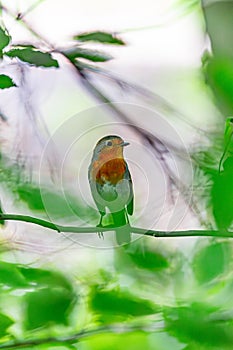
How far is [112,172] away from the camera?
1.59 feet

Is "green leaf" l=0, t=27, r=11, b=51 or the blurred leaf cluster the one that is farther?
"green leaf" l=0, t=27, r=11, b=51

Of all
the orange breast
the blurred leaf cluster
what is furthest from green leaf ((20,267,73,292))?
the orange breast

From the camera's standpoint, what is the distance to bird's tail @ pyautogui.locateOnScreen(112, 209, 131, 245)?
36 cm

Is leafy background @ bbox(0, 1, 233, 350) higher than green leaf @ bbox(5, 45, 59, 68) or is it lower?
lower

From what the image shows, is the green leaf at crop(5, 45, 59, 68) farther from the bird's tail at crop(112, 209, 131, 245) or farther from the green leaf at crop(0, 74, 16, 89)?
the bird's tail at crop(112, 209, 131, 245)

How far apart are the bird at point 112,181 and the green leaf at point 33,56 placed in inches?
2.9

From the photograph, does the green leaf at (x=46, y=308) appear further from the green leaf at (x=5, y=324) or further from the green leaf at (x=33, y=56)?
the green leaf at (x=33, y=56)

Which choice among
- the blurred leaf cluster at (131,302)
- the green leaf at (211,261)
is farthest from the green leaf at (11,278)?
the green leaf at (211,261)

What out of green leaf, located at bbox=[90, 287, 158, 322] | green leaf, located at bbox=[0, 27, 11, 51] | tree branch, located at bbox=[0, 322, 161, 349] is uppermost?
green leaf, located at bbox=[0, 27, 11, 51]

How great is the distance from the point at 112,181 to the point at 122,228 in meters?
0.11

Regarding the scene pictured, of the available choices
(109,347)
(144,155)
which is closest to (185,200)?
(144,155)

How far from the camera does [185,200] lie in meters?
0.44

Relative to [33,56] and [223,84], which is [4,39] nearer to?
[33,56]

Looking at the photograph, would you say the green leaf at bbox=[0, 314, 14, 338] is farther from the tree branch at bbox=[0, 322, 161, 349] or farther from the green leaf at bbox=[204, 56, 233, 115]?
the green leaf at bbox=[204, 56, 233, 115]
